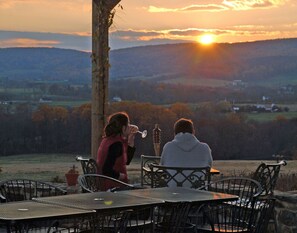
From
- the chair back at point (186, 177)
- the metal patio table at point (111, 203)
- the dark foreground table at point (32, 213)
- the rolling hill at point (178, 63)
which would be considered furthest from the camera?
the rolling hill at point (178, 63)

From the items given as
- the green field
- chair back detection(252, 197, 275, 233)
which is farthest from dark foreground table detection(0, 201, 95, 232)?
the green field

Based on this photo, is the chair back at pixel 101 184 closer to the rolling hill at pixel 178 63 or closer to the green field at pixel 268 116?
the rolling hill at pixel 178 63

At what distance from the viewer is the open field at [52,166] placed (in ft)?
35.2

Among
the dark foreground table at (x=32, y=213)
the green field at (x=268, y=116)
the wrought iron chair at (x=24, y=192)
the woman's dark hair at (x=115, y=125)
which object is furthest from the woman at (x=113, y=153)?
the green field at (x=268, y=116)

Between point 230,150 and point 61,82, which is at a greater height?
point 61,82

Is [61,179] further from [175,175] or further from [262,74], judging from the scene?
[262,74]

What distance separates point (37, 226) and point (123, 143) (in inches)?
63.8

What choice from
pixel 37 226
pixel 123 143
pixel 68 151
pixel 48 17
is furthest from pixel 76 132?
pixel 37 226

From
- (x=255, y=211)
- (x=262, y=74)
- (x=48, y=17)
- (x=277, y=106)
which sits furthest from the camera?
(x=262, y=74)

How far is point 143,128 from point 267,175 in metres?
5.25

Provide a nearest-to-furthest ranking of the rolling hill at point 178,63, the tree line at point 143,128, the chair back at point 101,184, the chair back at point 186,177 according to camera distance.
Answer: the chair back at point 101,184 < the chair back at point 186,177 < the tree line at point 143,128 < the rolling hill at point 178,63

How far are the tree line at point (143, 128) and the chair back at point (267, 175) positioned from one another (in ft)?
16.0

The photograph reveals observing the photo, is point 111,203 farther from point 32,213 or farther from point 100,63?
point 100,63

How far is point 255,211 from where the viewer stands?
5605 millimetres
